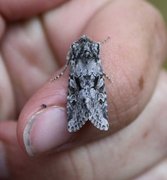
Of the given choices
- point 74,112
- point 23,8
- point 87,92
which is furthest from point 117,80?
point 23,8

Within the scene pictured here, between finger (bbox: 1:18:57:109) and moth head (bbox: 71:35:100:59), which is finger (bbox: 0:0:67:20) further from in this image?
moth head (bbox: 71:35:100:59)

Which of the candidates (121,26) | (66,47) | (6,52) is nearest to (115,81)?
(121,26)

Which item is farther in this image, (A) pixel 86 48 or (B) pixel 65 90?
(A) pixel 86 48

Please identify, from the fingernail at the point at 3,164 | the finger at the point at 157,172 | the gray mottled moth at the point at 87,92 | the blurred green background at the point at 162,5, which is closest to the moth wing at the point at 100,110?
the gray mottled moth at the point at 87,92

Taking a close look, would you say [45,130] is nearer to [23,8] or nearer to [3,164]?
[3,164]

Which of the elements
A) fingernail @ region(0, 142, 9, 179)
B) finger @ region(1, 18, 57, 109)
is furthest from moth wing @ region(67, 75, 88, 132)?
finger @ region(1, 18, 57, 109)

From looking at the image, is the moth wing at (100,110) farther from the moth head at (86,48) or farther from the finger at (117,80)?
the moth head at (86,48)
